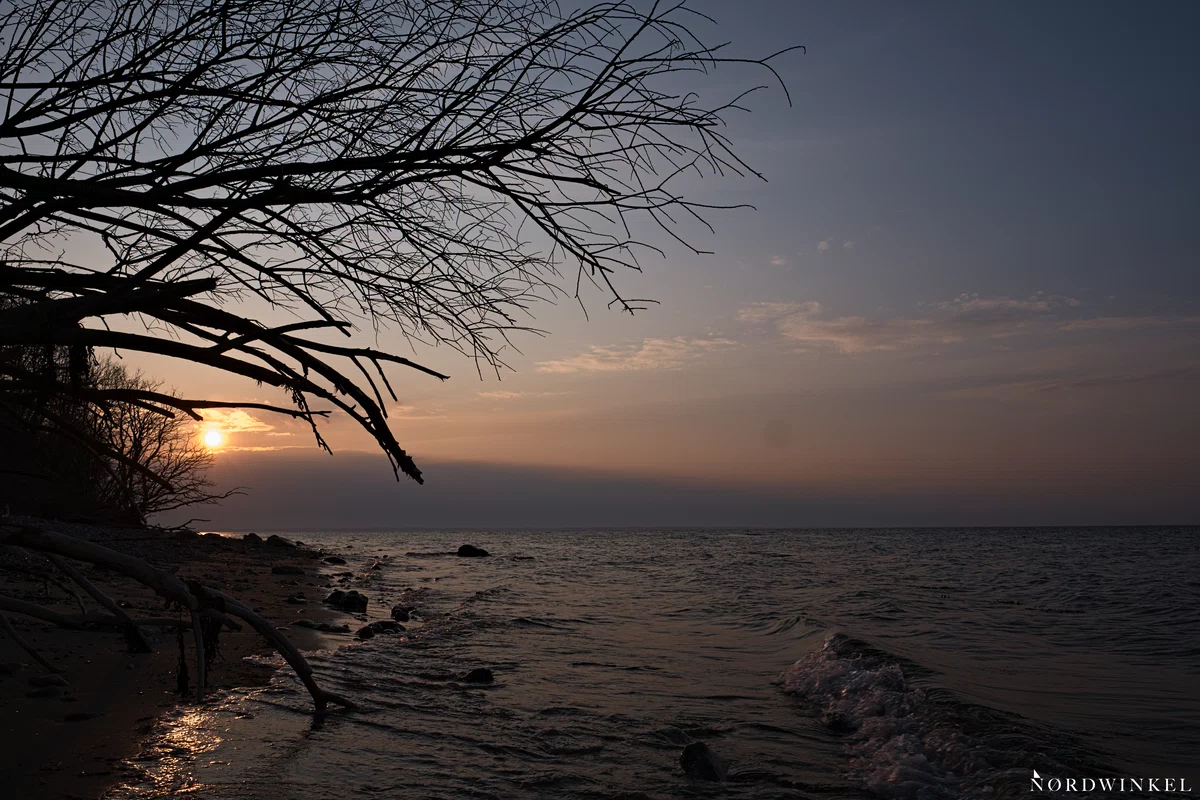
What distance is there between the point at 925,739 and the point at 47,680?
7.79 meters

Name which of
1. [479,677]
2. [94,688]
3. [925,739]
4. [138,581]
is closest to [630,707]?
[479,677]

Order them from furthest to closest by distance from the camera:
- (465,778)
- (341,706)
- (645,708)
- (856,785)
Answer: (645,708) < (341,706) < (856,785) < (465,778)

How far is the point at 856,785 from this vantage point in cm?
625

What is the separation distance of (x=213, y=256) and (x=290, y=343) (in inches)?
27.9

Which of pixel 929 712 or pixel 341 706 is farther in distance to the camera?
pixel 929 712

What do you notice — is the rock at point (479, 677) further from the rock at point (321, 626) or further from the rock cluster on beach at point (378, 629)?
the rock at point (321, 626)

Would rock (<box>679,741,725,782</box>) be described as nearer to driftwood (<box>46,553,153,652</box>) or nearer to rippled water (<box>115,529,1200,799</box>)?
rippled water (<box>115,529,1200,799</box>)

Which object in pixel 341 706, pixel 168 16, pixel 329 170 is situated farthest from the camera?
pixel 341 706

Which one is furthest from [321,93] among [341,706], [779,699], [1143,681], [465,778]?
[1143,681]

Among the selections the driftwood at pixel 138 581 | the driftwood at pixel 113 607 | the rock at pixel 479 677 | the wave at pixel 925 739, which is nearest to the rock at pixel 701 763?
the wave at pixel 925 739

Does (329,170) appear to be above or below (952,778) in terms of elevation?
above

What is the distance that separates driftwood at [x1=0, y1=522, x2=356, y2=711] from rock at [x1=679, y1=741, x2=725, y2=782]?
300cm

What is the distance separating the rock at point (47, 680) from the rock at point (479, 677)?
3949mm

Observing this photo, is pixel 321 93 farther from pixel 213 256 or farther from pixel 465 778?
pixel 465 778
